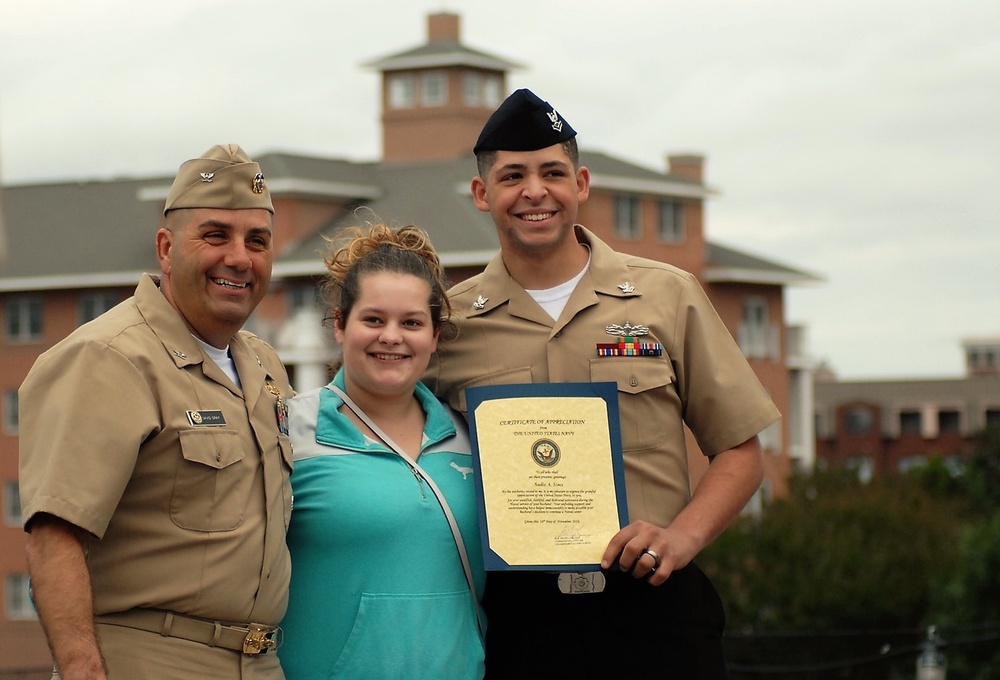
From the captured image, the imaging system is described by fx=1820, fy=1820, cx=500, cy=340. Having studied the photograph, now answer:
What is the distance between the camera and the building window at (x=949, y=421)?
92312mm

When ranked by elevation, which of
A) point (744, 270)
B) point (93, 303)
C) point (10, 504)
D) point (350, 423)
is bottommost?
point (10, 504)

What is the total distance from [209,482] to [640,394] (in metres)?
1.37

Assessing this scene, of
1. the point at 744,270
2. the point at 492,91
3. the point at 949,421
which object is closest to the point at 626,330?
the point at 744,270

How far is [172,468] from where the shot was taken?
455 cm

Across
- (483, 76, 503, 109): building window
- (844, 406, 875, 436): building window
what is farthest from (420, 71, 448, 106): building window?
(844, 406, 875, 436): building window

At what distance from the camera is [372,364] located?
16.5ft

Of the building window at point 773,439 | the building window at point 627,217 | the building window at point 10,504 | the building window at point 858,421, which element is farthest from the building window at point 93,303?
the building window at point 858,421

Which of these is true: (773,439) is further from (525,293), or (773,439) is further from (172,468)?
(172,468)

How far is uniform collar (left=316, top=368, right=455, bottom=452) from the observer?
5.05 m

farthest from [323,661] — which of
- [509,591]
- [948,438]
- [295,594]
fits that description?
[948,438]

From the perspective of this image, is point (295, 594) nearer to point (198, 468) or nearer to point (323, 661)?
point (323, 661)

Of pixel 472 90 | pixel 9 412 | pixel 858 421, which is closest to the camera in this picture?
pixel 9 412

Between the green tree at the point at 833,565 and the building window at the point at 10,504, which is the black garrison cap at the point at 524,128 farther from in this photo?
the building window at the point at 10,504

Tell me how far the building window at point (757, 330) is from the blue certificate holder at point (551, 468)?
51.5m
